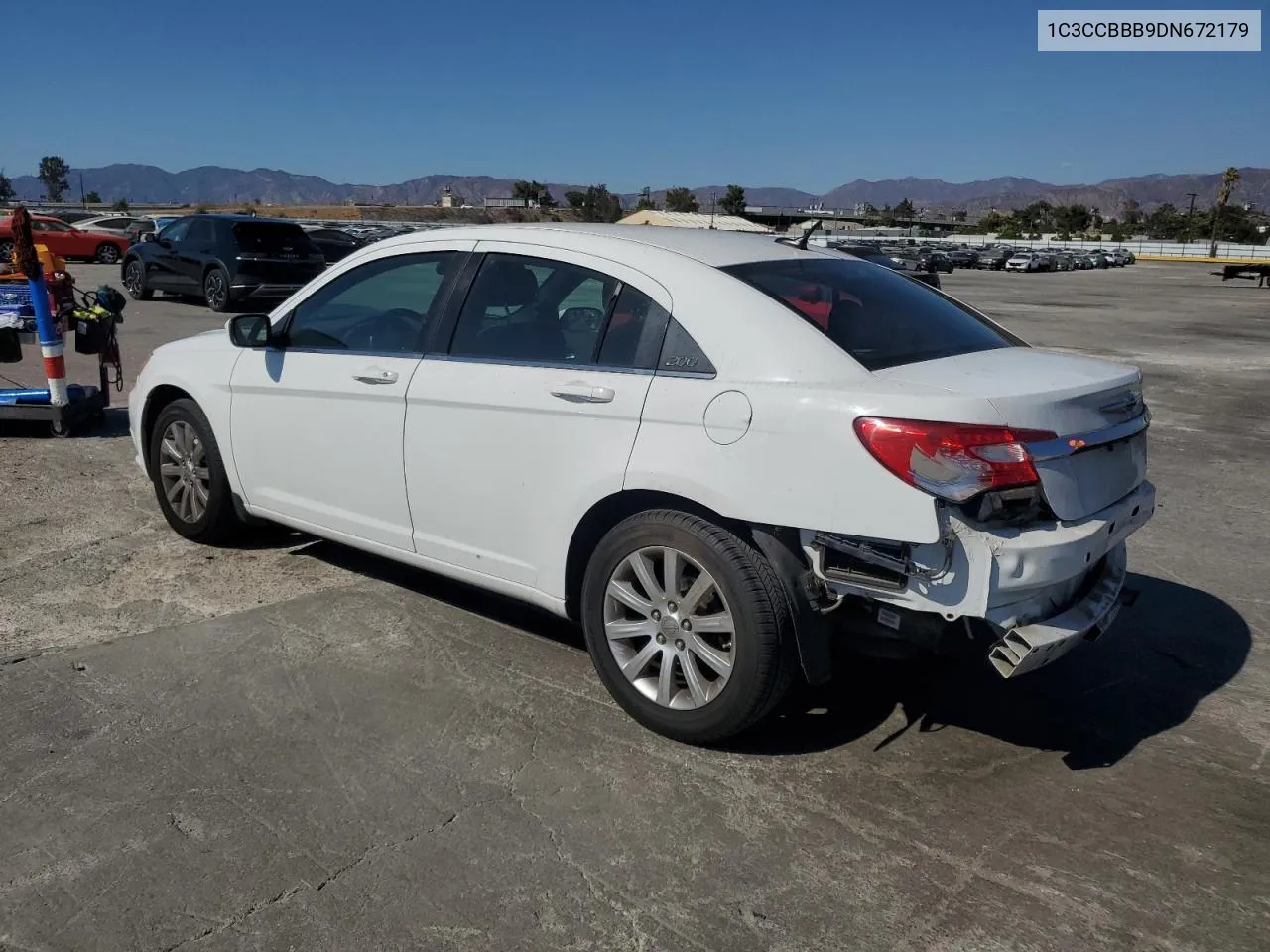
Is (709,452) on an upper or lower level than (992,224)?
lower

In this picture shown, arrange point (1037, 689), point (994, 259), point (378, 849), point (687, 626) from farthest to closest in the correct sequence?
point (994, 259) → point (1037, 689) → point (687, 626) → point (378, 849)

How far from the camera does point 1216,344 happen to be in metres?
18.3

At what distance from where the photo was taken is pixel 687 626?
3.43 metres

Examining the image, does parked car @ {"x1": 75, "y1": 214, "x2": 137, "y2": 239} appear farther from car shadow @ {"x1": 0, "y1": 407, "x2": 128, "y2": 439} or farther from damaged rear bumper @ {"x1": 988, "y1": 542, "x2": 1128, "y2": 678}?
damaged rear bumper @ {"x1": 988, "y1": 542, "x2": 1128, "y2": 678}

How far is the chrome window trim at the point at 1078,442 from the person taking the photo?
121 inches

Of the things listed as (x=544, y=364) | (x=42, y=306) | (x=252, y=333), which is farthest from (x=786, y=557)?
Answer: (x=42, y=306)

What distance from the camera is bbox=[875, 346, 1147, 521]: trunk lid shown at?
3.09 m

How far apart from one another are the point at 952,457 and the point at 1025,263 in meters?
64.1

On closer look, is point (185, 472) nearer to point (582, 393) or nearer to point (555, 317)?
point (555, 317)

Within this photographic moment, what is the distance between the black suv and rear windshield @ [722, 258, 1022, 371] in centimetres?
1461

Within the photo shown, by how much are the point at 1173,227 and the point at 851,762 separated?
12791 cm

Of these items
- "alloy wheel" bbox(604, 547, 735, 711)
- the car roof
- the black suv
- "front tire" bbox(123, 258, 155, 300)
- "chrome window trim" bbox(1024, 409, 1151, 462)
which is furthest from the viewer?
"front tire" bbox(123, 258, 155, 300)

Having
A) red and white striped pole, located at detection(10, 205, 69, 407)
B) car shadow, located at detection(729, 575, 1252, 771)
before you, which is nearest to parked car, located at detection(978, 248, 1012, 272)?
red and white striped pole, located at detection(10, 205, 69, 407)

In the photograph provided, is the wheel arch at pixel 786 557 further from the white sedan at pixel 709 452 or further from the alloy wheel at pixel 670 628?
the alloy wheel at pixel 670 628
